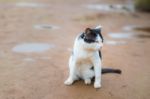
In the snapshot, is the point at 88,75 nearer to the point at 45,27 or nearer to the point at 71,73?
the point at 71,73

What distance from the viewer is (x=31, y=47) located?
816 cm

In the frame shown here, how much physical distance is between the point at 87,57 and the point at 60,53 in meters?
2.68

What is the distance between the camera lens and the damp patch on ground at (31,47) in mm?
7804

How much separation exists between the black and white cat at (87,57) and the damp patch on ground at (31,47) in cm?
262

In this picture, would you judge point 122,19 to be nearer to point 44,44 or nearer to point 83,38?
point 44,44

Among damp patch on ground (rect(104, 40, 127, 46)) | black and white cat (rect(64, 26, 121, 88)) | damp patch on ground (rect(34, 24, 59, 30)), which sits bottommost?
damp patch on ground (rect(34, 24, 59, 30))

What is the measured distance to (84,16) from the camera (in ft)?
45.3

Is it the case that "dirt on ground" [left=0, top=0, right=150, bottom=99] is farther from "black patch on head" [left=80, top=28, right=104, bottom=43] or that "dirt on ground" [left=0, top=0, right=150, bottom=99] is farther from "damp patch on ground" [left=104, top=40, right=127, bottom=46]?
"black patch on head" [left=80, top=28, right=104, bottom=43]

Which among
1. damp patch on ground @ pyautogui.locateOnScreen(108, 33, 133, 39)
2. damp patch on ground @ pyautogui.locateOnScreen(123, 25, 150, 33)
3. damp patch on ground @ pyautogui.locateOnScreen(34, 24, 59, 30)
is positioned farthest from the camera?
damp patch on ground @ pyautogui.locateOnScreen(123, 25, 150, 33)

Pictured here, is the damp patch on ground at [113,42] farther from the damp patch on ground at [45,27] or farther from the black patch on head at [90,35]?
the black patch on head at [90,35]

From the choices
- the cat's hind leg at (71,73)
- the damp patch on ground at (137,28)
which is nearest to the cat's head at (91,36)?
the cat's hind leg at (71,73)

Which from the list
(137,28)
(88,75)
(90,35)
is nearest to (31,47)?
(88,75)

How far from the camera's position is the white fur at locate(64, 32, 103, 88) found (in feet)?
15.9

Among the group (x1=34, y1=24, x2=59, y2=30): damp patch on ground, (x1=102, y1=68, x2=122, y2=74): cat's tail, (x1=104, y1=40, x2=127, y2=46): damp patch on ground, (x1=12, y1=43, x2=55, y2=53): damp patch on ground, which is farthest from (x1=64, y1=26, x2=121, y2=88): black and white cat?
(x1=34, y1=24, x2=59, y2=30): damp patch on ground
